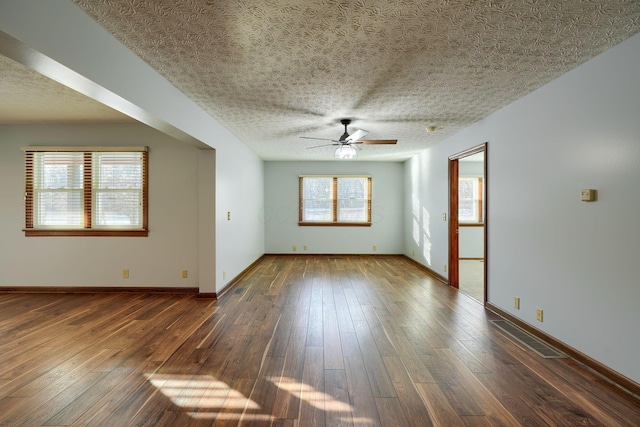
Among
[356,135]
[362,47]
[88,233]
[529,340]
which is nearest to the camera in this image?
[362,47]

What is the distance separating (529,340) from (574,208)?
4.40 feet

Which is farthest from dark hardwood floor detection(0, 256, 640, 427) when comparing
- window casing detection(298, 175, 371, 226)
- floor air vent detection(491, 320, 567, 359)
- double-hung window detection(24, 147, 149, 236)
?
window casing detection(298, 175, 371, 226)

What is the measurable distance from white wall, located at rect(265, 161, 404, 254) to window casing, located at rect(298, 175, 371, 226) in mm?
191

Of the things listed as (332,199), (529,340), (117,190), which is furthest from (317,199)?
(529,340)

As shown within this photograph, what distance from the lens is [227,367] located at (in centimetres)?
253

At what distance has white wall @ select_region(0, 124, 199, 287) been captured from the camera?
4773 millimetres

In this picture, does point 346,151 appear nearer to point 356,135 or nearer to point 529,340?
point 356,135

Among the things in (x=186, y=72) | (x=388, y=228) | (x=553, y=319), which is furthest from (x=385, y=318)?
(x=388, y=228)

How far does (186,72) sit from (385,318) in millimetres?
3302

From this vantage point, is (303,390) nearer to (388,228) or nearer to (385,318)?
(385,318)

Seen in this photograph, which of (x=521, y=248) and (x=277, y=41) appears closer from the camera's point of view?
(x=277, y=41)

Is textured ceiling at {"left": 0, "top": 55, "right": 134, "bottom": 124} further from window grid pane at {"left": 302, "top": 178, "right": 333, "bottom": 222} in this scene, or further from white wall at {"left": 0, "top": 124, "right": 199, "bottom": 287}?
window grid pane at {"left": 302, "top": 178, "right": 333, "bottom": 222}

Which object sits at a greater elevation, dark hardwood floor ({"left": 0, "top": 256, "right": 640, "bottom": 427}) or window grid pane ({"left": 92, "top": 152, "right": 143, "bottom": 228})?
window grid pane ({"left": 92, "top": 152, "right": 143, "bottom": 228})

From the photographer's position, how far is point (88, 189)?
4.80 metres
